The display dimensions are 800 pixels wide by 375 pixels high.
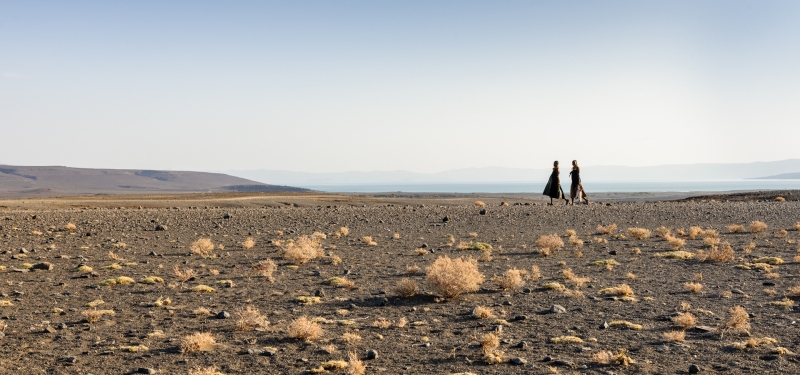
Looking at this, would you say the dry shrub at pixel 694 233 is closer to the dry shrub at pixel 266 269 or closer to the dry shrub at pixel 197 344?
the dry shrub at pixel 266 269

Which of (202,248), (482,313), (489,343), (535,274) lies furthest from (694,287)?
(202,248)

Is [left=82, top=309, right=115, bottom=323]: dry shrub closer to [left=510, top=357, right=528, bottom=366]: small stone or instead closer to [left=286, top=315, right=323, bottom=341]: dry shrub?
[left=286, top=315, right=323, bottom=341]: dry shrub

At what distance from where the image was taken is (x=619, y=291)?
11039mm

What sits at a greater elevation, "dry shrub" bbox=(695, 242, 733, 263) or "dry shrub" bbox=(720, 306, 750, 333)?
"dry shrub" bbox=(695, 242, 733, 263)

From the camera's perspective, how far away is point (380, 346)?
8.02 m

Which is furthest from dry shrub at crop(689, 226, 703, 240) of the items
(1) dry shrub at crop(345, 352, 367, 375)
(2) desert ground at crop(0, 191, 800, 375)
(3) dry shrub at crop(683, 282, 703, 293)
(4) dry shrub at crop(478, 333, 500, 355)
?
(1) dry shrub at crop(345, 352, 367, 375)

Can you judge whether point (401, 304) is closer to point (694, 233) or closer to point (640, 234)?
point (640, 234)

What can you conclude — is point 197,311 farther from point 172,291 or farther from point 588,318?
point 588,318

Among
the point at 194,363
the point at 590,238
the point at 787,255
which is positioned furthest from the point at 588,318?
the point at 590,238

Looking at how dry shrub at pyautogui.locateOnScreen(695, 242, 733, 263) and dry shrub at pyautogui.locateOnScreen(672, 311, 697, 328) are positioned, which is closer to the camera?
dry shrub at pyautogui.locateOnScreen(672, 311, 697, 328)

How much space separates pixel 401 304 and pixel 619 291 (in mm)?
4025

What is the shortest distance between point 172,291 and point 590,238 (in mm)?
13848

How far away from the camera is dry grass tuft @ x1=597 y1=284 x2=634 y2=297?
10945mm

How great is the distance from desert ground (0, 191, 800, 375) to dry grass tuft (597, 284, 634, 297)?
0.13 feet
